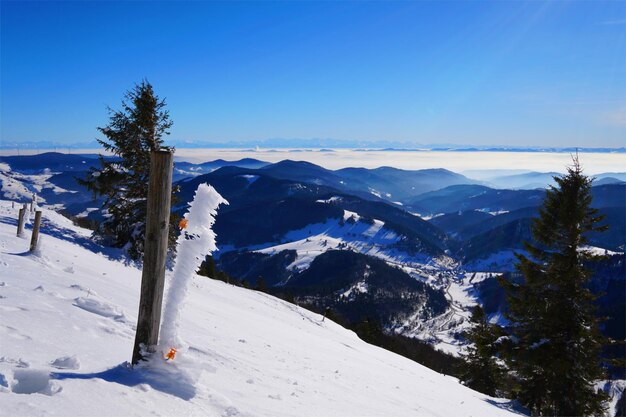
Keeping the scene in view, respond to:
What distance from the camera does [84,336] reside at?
6.39 m

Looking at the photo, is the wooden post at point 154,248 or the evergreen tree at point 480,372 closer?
the wooden post at point 154,248

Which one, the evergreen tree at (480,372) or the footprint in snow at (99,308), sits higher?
the footprint in snow at (99,308)

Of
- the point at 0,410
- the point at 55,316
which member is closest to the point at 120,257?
the point at 55,316

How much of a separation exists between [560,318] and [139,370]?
1831 centimetres

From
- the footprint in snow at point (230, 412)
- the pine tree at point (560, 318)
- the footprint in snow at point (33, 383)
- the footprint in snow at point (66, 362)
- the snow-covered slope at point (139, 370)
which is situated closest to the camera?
the footprint in snow at point (33, 383)

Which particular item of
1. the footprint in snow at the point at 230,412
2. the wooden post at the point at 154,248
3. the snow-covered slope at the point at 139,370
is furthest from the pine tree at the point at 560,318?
the wooden post at the point at 154,248

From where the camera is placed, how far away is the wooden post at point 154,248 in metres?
5.12

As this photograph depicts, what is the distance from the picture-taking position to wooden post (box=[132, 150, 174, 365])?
512 cm

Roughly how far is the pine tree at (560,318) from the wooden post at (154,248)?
17941mm

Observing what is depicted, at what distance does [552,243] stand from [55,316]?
66.3 feet

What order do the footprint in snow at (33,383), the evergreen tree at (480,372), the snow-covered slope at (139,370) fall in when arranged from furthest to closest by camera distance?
the evergreen tree at (480,372) → the snow-covered slope at (139,370) → the footprint in snow at (33,383)

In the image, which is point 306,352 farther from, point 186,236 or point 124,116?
point 124,116

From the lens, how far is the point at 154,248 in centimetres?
522

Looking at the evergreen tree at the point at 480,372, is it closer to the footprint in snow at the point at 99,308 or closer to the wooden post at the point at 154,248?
the footprint in snow at the point at 99,308
